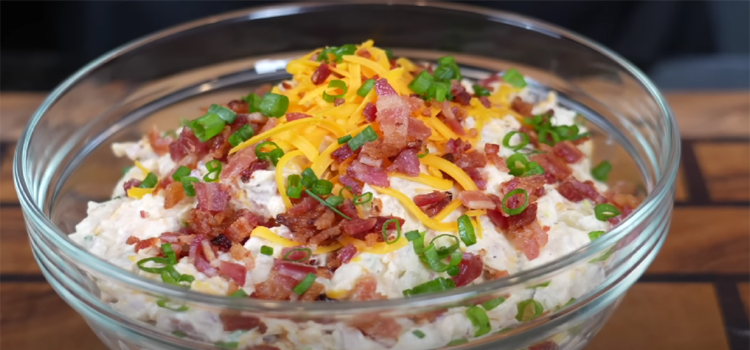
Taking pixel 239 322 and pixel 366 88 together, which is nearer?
pixel 239 322

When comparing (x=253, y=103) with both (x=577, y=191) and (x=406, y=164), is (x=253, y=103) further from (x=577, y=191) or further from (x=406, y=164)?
(x=577, y=191)

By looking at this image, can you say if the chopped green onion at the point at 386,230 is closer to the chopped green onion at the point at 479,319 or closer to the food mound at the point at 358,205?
the food mound at the point at 358,205

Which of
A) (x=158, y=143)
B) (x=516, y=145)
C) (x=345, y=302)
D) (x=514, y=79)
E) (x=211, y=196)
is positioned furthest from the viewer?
(x=514, y=79)

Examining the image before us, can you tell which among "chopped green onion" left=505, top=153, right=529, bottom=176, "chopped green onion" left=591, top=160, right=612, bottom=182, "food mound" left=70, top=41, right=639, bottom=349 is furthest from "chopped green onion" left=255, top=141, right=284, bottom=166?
"chopped green onion" left=591, top=160, right=612, bottom=182

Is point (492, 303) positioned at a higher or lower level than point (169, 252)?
lower

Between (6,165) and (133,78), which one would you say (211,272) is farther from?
(6,165)

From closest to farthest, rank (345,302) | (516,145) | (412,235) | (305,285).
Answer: (345,302), (305,285), (412,235), (516,145)

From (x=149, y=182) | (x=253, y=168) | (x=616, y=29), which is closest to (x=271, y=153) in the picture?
(x=253, y=168)

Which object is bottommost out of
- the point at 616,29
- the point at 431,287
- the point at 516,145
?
the point at 431,287
